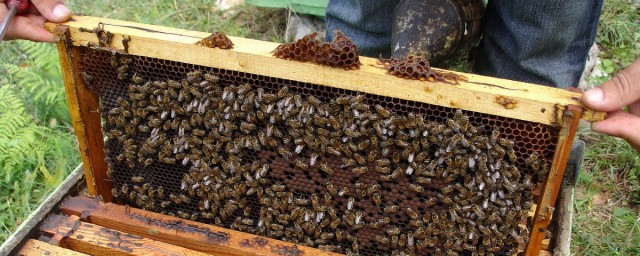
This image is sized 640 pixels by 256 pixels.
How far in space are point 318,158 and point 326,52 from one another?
0.64m

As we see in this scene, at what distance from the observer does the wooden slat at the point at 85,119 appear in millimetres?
3006

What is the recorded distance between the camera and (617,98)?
7.80 ft

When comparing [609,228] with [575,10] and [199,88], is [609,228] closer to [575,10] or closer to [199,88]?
Answer: [575,10]

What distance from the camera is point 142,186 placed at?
334cm

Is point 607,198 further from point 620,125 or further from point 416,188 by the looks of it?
point 416,188

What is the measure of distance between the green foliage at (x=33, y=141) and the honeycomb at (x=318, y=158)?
1.63 m

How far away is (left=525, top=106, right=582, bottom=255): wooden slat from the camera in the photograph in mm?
2396

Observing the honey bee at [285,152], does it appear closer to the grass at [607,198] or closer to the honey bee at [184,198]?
the honey bee at [184,198]

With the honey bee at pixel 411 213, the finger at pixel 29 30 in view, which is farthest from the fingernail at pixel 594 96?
the finger at pixel 29 30

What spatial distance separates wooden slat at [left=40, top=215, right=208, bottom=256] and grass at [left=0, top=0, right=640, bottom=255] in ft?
4.32

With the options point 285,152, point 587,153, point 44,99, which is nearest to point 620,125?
point 285,152

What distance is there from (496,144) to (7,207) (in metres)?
3.98

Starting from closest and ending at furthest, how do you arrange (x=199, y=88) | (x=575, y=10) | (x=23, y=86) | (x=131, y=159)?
(x=199, y=88), (x=131, y=159), (x=575, y=10), (x=23, y=86)

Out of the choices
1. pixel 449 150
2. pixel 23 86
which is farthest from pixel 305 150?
pixel 23 86
